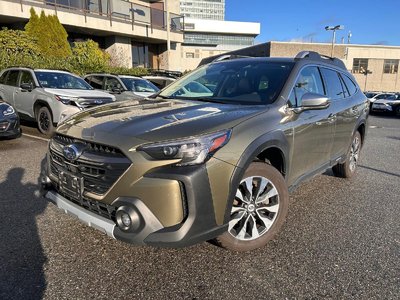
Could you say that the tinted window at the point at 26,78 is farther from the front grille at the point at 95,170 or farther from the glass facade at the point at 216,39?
the glass facade at the point at 216,39

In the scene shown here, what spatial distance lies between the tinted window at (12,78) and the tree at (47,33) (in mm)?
8346

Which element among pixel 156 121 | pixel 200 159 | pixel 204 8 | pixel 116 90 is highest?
pixel 204 8

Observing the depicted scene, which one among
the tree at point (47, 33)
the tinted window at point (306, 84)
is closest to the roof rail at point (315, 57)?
the tinted window at point (306, 84)

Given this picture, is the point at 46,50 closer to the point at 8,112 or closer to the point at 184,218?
the point at 8,112

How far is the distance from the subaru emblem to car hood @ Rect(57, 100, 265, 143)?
0.33 ft

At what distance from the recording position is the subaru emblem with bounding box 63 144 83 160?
2.58 meters

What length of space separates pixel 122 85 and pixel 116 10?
47.3 ft

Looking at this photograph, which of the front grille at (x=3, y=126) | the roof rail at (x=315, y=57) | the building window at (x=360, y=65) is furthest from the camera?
the building window at (x=360, y=65)

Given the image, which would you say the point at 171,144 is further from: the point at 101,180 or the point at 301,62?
the point at 301,62

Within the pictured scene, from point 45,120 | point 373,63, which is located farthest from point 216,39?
point 45,120

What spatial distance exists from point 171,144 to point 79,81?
321 inches

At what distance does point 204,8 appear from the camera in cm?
14112

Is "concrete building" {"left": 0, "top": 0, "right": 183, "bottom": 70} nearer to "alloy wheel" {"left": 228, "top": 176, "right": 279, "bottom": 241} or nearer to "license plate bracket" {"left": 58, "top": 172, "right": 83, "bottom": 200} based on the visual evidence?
"license plate bracket" {"left": 58, "top": 172, "right": 83, "bottom": 200}

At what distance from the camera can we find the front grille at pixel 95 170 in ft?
7.83
